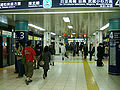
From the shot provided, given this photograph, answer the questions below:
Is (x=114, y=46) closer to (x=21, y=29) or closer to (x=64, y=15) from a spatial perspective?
(x=64, y=15)

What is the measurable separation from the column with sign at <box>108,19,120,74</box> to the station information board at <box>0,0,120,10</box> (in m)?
2.38

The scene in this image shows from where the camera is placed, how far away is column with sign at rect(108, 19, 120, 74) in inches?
327

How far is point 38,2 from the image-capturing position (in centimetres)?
648

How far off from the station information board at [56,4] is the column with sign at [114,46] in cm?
238

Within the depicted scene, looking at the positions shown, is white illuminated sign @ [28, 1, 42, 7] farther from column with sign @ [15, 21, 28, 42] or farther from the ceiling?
column with sign @ [15, 21, 28, 42]

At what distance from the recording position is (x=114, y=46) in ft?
27.6

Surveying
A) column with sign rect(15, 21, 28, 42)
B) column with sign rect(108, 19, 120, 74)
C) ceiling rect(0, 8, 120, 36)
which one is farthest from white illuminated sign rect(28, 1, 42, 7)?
column with sign rect(108, 19, 120, 74)

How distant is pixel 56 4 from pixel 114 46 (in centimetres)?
384

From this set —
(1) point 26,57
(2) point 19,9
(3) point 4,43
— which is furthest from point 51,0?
(3) point 4,43

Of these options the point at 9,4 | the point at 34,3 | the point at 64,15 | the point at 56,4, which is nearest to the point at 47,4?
the point at 56,4

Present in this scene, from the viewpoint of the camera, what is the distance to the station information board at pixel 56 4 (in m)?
6.14

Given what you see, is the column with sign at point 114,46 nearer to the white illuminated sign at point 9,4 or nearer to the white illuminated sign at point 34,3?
the white illuminated sign at point 34,3

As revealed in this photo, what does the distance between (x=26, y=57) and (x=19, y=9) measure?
193cm

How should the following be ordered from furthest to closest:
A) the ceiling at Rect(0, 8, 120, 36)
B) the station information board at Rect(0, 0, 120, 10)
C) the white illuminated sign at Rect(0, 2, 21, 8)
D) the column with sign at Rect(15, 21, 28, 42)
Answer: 1. the column with sign at Rect(15, 21, 28, 42)
2. the ceiling at Rect(0, 8, 120, 36)
3. the white illuminated sign at Rect(0, 2, 21, 8)
4. the station information board at Rect(0, 0, 120, 10)
